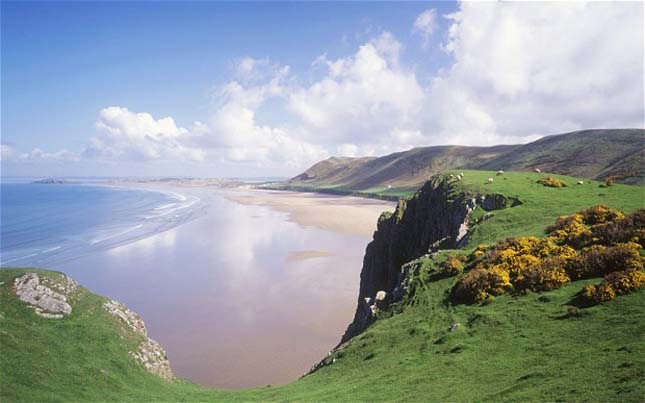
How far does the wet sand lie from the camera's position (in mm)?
33625

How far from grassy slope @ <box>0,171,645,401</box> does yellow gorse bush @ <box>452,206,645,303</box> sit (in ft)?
2.81

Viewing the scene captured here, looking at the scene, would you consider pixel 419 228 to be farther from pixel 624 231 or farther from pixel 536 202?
pixel 624 231

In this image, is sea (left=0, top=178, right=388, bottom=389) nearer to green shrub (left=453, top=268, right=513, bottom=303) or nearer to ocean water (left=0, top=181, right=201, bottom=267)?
ocean water (left=0, top=181, right=201, bottom=267)

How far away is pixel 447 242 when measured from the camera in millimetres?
33562

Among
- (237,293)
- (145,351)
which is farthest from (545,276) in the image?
(237,293)

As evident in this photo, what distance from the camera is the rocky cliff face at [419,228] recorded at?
3566 cm

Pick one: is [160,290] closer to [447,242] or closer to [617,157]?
[447,242]

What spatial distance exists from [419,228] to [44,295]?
34902 millimetres

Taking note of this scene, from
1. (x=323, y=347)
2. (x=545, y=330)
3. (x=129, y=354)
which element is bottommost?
(x=323, y=347)

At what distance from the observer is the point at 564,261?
788 inches

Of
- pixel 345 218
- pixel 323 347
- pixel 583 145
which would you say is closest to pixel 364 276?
pixel 323 347

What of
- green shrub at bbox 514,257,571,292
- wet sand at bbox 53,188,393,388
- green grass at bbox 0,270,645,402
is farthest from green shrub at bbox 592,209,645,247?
wet sand at bbox 53,188,393,388

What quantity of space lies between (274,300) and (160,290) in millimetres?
16790

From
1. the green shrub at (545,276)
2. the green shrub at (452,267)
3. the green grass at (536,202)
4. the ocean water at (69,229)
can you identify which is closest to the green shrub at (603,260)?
the green shrub at (545,276)
